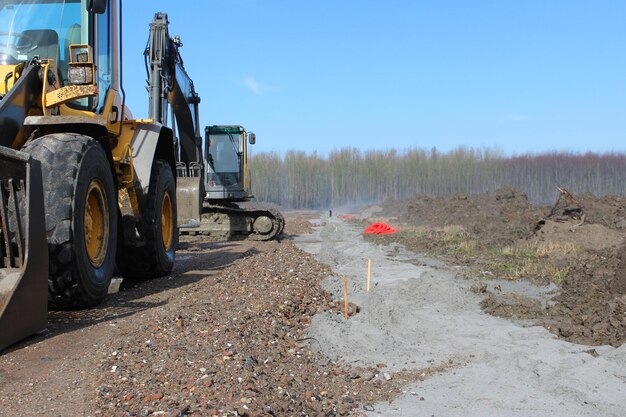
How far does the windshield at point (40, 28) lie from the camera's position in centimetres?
624

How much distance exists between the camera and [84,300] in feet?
18.4

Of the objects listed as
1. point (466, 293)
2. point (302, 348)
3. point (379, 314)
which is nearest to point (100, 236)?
point (302, 348)

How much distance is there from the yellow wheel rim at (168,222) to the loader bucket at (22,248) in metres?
4.19

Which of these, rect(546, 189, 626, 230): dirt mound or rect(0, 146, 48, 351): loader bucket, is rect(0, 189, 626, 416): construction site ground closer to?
rect(0, 146, 48, 351): loader bucket

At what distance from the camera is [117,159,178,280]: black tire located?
26.2 feet

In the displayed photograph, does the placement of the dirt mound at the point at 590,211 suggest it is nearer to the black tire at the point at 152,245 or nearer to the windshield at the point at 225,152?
the windshield at the point at 225,152

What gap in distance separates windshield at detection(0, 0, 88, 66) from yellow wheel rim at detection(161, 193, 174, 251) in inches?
114

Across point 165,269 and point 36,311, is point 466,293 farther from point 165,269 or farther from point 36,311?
point 36,311

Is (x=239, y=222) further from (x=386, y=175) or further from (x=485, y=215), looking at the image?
(x=386, y=175)

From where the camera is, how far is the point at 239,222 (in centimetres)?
1708

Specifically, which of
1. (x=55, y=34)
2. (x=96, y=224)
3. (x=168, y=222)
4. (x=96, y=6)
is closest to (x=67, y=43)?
(x=55, y=34)

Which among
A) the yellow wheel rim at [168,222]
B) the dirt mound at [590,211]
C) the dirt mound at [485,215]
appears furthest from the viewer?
the dirt mound at [590,211]

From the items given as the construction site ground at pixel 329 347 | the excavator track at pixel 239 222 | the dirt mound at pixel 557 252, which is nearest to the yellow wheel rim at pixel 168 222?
the construction site ground at pixel 329 347

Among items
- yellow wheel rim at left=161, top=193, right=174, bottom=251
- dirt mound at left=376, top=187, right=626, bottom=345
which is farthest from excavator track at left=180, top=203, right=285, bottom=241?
yellow wheel rim at left=161, top=193, right=174, bottom=251
